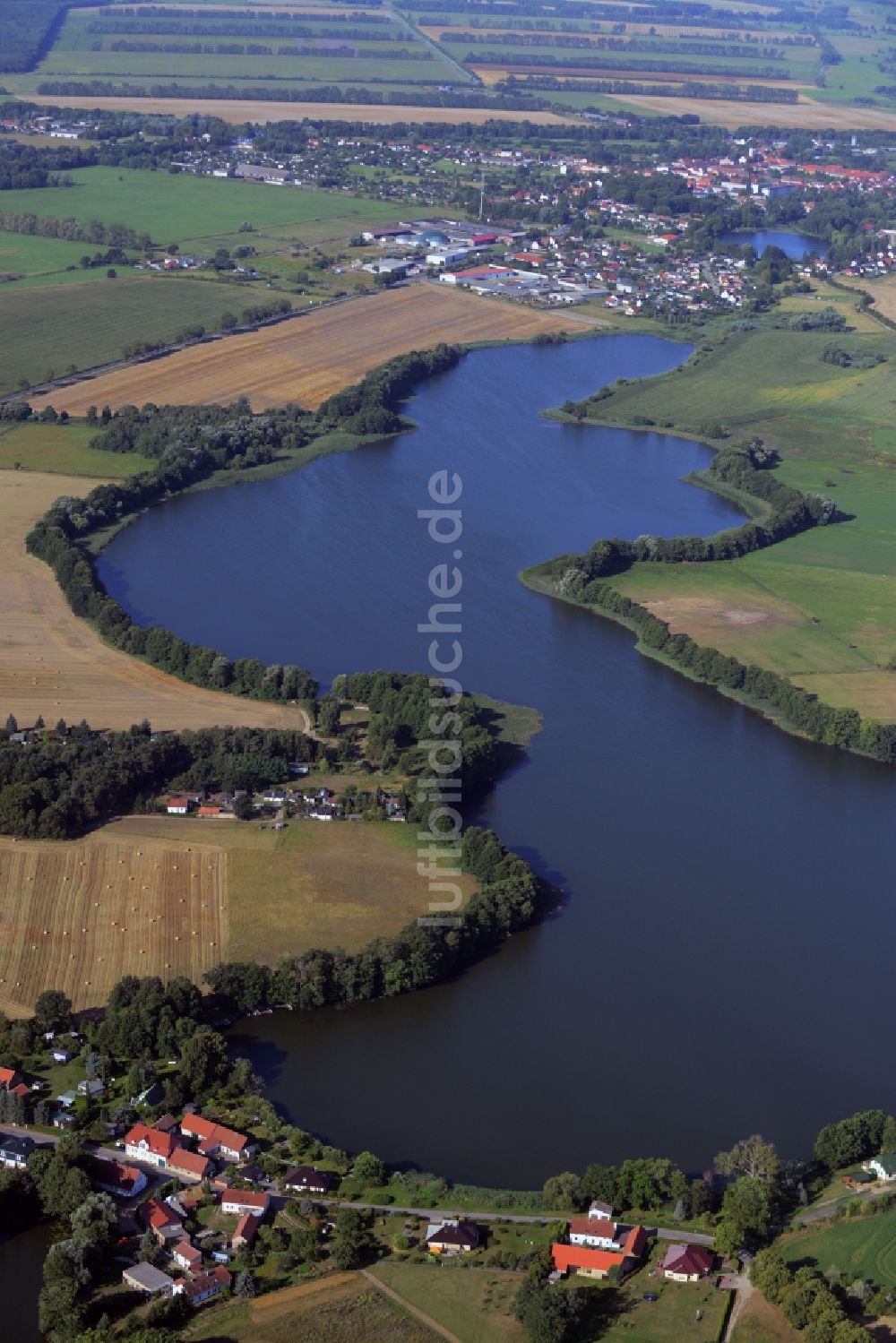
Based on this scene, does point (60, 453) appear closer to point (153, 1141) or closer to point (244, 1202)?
point (153, 1141)

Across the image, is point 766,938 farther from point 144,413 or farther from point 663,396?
point 663,396

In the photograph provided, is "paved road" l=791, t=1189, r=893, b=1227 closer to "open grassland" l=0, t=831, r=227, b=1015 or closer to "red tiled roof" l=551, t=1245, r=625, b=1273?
"red tiled roof" l=551, t=1245, r=625, b=1273

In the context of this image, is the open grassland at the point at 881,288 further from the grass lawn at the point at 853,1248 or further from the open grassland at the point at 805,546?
the grass lawn at the point at 853,1248

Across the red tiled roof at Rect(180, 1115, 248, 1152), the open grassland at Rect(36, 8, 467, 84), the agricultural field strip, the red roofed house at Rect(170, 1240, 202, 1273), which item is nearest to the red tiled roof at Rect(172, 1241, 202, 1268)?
the red roofed house at Rect(170, 1240, 202, 1273)

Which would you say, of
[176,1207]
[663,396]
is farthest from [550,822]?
[663,396]

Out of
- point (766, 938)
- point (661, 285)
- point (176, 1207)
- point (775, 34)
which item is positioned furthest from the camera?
point (775, 34)

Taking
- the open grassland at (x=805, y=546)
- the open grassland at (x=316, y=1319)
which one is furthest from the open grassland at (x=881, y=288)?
the open grassland at (x=316, y=1319)
